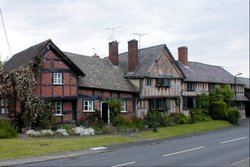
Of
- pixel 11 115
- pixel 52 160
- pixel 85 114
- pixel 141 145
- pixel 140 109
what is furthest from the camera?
pixel 140 109

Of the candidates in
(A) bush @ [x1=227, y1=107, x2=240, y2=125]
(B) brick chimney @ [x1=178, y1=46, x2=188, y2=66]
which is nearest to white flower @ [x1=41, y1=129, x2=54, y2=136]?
(A) bush @ [x1=227, y1=107, x2=240, y2=125]

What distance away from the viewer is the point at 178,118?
139ft

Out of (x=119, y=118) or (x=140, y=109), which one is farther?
(x=140, y=109)

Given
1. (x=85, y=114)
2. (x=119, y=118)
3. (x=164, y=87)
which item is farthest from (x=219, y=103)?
(x=85, y=114)

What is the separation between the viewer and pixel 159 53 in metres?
41.1

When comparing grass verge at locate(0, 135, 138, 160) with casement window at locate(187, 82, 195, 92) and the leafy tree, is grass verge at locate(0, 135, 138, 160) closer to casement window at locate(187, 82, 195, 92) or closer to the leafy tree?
the leafy tree

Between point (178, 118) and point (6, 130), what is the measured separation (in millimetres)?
20770

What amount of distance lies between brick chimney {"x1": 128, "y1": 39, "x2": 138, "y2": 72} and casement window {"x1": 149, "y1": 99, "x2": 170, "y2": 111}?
165 inches

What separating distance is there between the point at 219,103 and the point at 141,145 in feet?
80.7

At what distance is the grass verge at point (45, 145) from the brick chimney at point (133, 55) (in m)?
13.6

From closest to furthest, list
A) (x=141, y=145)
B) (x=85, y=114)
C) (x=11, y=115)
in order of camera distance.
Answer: (x=141, y=145) < (x=11, y=115) < (x=85, y=114)

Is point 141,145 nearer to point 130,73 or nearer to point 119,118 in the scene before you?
point 119,118

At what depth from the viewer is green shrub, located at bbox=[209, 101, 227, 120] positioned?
4776 centimetres

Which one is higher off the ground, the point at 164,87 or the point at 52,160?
the point at 164,87
